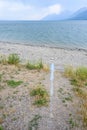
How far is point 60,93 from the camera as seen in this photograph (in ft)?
22.4

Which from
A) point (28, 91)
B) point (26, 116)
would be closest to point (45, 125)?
point (26, 116)

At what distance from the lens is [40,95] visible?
652cm

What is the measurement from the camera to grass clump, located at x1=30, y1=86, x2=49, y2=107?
6077 millimetres

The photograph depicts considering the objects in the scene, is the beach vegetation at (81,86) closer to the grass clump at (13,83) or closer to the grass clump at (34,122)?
the grass clump at (34,122)

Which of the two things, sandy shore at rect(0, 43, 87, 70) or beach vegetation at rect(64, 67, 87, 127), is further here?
sandy shore at rect(0, 43, 87, 70)

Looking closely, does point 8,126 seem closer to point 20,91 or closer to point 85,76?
point 20,91

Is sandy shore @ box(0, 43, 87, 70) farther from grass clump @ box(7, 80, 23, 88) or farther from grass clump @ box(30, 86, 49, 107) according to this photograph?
grass clump @ box(30, 86, 49, 107)

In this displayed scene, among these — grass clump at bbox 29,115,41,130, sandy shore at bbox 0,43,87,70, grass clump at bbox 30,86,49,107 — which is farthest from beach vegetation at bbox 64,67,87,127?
sandy shore at bbox 0,43,87,70

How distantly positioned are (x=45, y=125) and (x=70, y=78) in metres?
3.79

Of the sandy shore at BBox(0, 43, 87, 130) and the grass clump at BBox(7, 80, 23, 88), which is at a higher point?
the grass clump at BBox(7, 80, 23, 88)

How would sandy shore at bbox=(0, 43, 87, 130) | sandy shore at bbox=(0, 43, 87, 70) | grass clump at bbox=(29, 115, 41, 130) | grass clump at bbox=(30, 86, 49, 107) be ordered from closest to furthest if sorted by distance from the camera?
grass clump at bbox=(29, 115, 41, 130)
sandy shore at bbox=(0, 43, 87, 130)
grass clump at bbox=(30, 86, 49, 107)
sandy shore at bbox=(0, 43, 87, 70)

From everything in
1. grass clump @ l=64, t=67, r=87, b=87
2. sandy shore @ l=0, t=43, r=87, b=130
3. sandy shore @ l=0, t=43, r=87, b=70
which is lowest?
sandy shore @ l=0, t=43, r=87, b=70

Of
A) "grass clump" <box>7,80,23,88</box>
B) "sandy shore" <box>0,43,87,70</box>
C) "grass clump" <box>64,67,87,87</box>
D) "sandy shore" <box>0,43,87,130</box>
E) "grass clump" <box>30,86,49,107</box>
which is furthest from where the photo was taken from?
"sandy shore" <box>0,43,87,70</box>

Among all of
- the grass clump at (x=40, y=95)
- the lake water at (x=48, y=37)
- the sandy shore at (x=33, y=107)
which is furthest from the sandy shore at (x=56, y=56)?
the lake water at (x=48, y=37)
